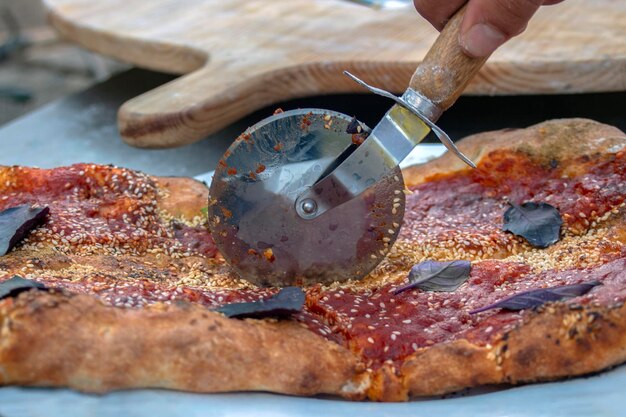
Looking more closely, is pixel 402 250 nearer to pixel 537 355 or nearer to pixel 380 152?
pixel 380 152

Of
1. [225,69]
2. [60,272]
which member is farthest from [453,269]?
[225,69]

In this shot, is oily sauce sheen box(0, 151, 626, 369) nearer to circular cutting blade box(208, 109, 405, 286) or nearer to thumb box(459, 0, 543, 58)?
circular cutting blade box(208, 109, 405, 286)

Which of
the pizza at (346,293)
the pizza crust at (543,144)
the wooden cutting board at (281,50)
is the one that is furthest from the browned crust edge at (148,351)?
the wooden cutting board at (281,50)

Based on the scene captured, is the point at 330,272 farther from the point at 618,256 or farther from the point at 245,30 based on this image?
the point at 245,30

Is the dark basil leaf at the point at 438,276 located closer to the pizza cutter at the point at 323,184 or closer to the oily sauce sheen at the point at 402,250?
the oily sauce sheen at the point at 402,250

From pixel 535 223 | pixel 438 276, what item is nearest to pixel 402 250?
pixel 438 276

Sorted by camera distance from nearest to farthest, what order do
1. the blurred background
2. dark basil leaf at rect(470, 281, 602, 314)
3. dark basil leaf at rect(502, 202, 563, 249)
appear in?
dark basil leaf at rect(470, 281, 602, 314)
dark basil leaf at rect(502, 202, 563, 249)
the blurred background

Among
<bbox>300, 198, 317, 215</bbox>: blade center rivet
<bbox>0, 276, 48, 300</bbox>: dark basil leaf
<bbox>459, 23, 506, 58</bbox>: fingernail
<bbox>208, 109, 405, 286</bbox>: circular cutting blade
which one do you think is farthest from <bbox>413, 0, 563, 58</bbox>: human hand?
<bbox>0, 276, 48, 300</bbox>: dark basil leaf
